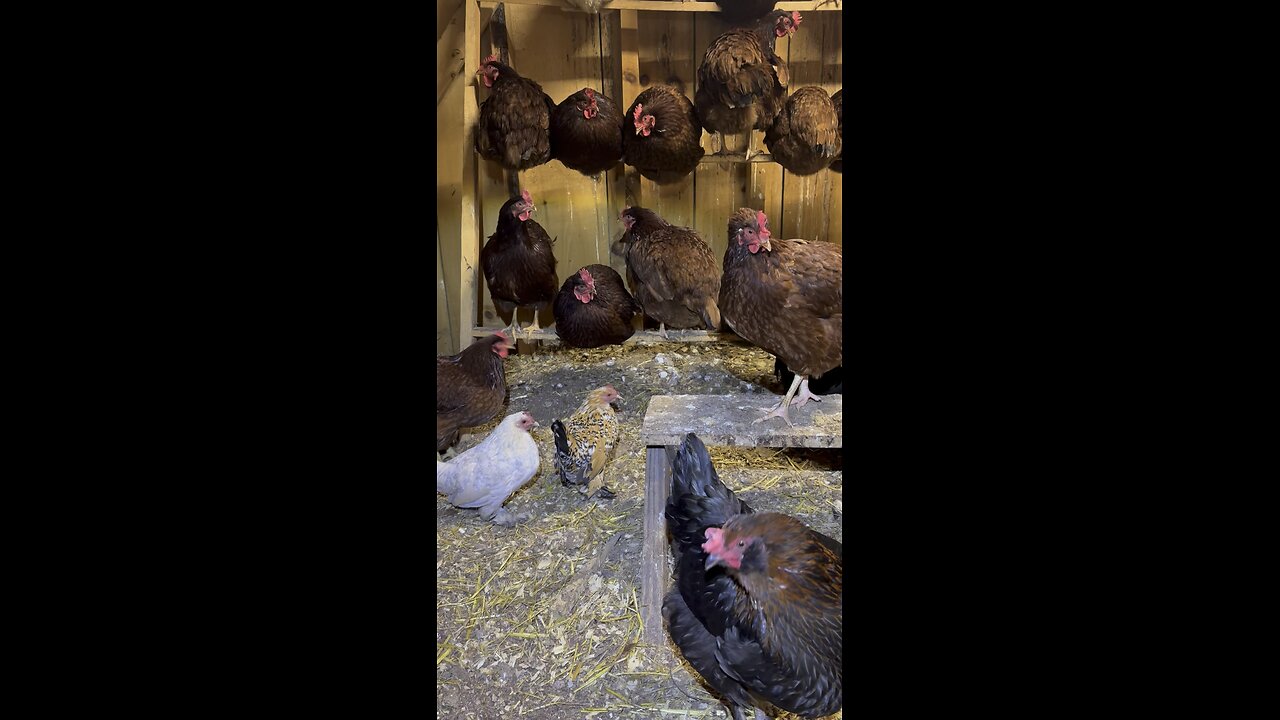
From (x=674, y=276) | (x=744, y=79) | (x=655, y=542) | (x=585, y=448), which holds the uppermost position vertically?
(x=744, y=79)

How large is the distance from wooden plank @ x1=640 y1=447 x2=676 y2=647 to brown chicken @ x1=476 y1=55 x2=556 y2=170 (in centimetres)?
235

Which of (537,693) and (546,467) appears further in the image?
(546,467)

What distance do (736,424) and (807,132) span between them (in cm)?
231

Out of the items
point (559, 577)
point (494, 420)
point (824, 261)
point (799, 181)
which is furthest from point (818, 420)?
point (799, 181)

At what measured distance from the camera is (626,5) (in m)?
4.06

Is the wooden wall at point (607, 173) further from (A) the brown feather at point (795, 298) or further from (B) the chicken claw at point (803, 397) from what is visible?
(B) the chicken claw at point (803, 397)

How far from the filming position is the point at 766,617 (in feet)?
5.56

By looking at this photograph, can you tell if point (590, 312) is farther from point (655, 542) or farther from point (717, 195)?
point (655, 542)

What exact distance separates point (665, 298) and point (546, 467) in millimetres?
1197

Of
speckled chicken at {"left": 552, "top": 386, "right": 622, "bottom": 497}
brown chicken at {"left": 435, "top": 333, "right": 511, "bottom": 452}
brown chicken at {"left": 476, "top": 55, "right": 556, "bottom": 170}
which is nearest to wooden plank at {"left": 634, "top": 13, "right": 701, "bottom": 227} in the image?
brown chicken at {"left": 476, "top": 55, "right": 556, "bottom": 170}

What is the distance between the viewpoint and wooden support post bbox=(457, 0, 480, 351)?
4012mm

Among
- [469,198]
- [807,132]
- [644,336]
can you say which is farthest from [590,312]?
[807,132]

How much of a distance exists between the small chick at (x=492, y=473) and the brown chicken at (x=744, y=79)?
217 centimetres
